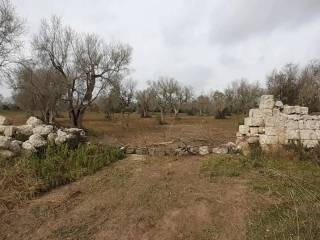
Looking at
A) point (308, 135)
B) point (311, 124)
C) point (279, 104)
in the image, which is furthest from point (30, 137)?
point (311, 124)

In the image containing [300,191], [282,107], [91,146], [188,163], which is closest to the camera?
[300,191]

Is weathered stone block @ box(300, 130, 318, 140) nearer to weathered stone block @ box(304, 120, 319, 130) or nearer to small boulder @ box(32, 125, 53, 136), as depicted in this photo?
weathered stone block @ box(304, 120, 319, 130)

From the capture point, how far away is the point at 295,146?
10648 mm

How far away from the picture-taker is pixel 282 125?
11195mm

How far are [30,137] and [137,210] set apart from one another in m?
4.67

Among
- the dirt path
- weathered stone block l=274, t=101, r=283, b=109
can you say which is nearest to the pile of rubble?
the dirt path

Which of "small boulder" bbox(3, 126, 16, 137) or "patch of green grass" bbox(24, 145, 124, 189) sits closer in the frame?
"patch of green grass" bbox(24, 145, 124, 189)

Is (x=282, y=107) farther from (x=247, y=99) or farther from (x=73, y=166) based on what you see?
(x=247, y=99)

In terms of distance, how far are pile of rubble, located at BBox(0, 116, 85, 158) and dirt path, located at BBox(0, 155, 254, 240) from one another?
198 cm

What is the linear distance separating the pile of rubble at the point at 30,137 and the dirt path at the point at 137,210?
1.98 meters

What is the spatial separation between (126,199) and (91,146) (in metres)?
3.34

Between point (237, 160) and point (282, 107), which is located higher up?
point (282, 107)

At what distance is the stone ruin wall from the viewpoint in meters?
11.0

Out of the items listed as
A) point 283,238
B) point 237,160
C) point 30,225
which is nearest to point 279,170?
point 237,160
